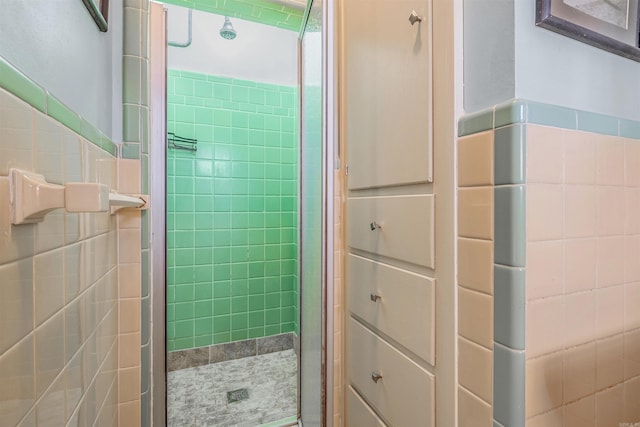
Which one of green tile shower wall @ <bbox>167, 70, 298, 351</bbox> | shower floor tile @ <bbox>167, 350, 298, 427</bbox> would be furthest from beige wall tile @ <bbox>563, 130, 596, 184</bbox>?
green tile shower wall @ <bbox>167, 70, 298, 351</bbox>

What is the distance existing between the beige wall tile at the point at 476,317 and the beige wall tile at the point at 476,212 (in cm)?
11

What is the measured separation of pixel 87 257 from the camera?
59 centimetres

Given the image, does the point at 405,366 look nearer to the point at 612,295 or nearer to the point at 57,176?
the point at 612,295

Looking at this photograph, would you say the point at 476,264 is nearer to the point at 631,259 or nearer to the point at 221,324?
the point at 631,259

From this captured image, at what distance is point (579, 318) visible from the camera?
1.80ft

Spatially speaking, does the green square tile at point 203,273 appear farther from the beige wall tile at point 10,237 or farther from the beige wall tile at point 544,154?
the beige wall tile at point 544,154

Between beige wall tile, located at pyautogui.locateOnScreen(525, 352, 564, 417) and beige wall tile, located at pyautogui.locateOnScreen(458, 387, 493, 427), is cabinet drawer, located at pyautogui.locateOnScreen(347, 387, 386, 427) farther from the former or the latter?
beige wall tile, located at pyautogui.locateOnScreen(525, 352, 564, 417)

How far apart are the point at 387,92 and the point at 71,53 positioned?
0.69 metres

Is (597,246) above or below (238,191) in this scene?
below

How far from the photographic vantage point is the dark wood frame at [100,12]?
62 centimetres

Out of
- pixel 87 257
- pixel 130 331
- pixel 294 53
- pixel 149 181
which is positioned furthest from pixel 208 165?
pixel 87 257

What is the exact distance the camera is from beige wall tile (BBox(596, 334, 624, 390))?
1.87ft

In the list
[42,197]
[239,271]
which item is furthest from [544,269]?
[239,271]

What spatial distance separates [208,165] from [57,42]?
1598mm
